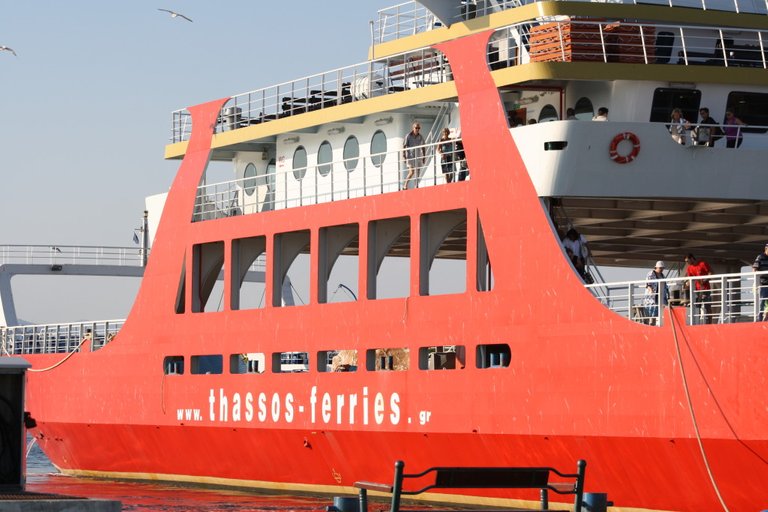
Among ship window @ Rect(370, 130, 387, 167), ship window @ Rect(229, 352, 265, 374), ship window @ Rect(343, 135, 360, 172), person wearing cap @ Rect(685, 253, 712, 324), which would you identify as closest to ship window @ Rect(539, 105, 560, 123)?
person wearing cap @ Rect(685, 253, 712, 324)

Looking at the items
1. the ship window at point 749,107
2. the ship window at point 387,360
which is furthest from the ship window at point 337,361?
the ship window at point 749,107

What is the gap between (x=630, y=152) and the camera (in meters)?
20.9

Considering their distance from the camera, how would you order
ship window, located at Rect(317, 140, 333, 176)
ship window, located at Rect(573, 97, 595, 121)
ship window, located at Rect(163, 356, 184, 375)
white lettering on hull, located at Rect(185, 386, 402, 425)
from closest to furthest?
1. ship window, located at Rect(573, 97, 595, 121)
2. white lettering on hull, located at Rect(185, 386, 402, 425)
3. ship window, located at Rect(317, 140, 333, 176)
4. ship window, located at Rect(163, 356, 184, 375)

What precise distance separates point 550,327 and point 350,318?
4560 mm

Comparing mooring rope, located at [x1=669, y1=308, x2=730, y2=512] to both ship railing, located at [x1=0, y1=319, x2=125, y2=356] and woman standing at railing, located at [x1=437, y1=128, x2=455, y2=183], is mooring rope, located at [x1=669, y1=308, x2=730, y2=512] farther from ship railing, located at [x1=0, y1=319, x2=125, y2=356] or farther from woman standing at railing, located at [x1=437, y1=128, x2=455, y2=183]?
ship railing, located at [x1=0, y1=319, x2=125, y2=356]

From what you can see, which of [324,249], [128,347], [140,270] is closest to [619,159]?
[324,249]

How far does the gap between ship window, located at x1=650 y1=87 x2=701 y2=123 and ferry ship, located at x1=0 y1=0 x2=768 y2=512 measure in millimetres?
50

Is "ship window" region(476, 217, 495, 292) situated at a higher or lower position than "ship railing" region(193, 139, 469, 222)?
lower

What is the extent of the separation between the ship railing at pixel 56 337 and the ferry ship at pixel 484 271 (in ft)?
1.61

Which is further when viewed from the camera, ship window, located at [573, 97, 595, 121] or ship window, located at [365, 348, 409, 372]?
ship window, located at [365, 348, 409, 372]

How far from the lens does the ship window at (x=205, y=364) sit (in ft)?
92.1

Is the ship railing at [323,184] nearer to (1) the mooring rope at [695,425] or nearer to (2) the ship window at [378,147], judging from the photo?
(2) the ship window at [378,147]

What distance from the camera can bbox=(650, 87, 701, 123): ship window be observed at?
22156 mm

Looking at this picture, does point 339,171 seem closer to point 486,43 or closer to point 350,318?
point 350,318
